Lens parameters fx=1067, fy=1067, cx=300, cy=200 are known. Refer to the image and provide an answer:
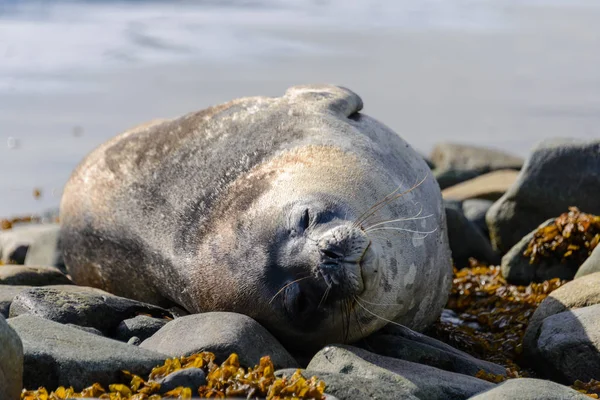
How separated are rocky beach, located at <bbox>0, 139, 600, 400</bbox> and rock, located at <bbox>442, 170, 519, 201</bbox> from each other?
25.9 inches

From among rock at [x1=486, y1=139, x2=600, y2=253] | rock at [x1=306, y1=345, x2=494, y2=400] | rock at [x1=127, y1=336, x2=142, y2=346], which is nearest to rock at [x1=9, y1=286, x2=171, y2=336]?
rock at [x1=127, y1=336, x2=142, y2=346]

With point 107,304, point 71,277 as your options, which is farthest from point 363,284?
point 71,277

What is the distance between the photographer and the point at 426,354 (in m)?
7.51

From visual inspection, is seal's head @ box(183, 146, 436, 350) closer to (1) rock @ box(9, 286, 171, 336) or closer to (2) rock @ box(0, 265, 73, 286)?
(1) rock @ box(9, 286, 171, 336)

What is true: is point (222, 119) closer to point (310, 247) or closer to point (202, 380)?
point (310, 247)

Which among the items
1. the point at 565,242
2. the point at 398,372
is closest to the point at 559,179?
the point at 565,242

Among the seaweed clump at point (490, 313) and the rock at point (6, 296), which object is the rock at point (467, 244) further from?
the rock at point (6, 296)

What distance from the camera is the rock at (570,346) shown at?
7301 millimetres

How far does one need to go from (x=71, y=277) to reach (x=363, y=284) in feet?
13.2

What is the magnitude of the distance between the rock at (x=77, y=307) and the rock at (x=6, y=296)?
19cm

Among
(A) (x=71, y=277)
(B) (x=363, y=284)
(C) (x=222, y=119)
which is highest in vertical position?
(C) (x=222, y=119)

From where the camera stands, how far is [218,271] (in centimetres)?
770

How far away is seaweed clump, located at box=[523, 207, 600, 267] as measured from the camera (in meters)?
9.99

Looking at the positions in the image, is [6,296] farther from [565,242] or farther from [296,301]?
[565,242]
